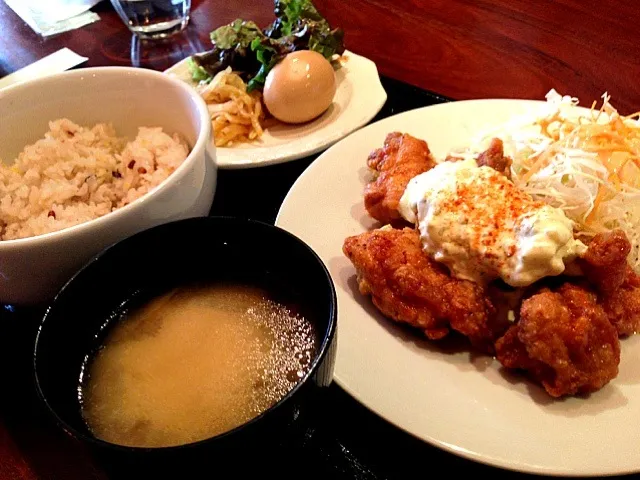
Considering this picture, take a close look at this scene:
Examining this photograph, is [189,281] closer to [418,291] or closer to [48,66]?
[418,291]

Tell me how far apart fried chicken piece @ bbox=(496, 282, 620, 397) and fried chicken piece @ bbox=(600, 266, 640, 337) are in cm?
9

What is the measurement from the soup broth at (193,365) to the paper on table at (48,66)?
2206mm

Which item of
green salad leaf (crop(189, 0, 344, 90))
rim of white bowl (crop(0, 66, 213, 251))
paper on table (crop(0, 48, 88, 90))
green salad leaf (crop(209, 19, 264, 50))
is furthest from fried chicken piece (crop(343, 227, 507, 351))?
paper on table (crop(0, 48, 88, 90))

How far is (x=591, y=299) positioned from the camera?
4.93ft

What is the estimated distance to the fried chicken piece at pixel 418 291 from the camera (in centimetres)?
152

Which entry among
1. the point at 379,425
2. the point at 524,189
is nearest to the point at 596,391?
the point at 379,425

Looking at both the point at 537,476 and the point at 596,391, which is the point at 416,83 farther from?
the point at 537,476

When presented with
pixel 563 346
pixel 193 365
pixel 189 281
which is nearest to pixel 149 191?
pixel 189 281

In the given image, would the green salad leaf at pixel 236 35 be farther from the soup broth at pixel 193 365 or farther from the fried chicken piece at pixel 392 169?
the soup broth at pixel 193 365

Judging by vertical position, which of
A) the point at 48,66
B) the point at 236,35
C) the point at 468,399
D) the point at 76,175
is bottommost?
the point at 468,399

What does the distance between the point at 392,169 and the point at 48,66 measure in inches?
83.9

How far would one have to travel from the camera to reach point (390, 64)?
2.93m

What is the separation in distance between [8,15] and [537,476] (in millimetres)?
4085

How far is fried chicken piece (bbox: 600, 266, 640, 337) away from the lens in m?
1.53
